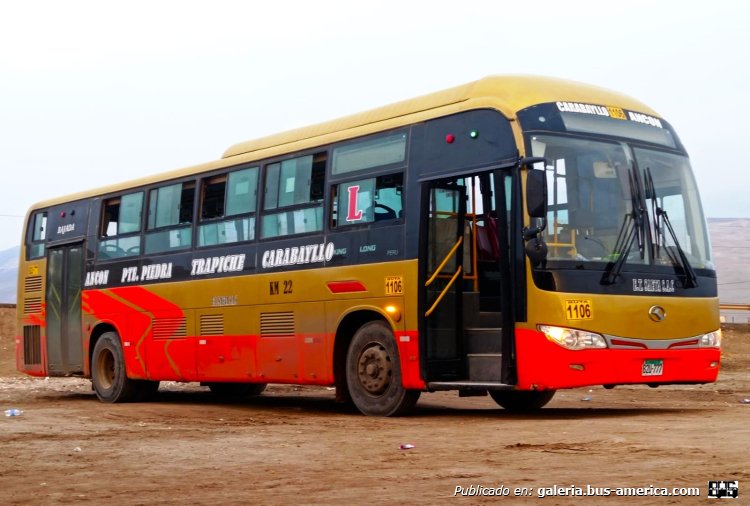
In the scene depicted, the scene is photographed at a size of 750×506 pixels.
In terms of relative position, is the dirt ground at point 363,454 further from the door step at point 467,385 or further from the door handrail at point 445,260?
the door handrail at point 445,260

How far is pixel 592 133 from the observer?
13.4 metres

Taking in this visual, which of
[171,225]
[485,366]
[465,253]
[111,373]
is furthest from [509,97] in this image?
[111,373]

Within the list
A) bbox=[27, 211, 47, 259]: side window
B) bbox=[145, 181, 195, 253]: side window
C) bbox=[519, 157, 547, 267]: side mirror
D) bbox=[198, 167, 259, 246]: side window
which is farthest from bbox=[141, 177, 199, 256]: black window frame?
bbox=[519, 157, 547, 267]: side mirror

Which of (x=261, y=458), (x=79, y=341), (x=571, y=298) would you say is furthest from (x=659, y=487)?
(x=79, y=341)

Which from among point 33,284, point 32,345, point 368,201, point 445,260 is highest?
point 368,201

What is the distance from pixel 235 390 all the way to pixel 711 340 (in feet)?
33.2

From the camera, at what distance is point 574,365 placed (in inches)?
497

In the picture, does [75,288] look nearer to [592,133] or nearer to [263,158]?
[263,158]

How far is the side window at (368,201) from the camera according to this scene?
14344mm

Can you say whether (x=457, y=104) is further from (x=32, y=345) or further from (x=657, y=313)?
(x=32, y=345)

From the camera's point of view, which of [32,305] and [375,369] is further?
[32,305]

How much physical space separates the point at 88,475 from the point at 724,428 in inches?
235

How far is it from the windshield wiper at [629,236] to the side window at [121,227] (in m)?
9.21

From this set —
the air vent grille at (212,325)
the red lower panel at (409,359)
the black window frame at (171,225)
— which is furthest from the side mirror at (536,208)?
the black window frame at (171,225)
